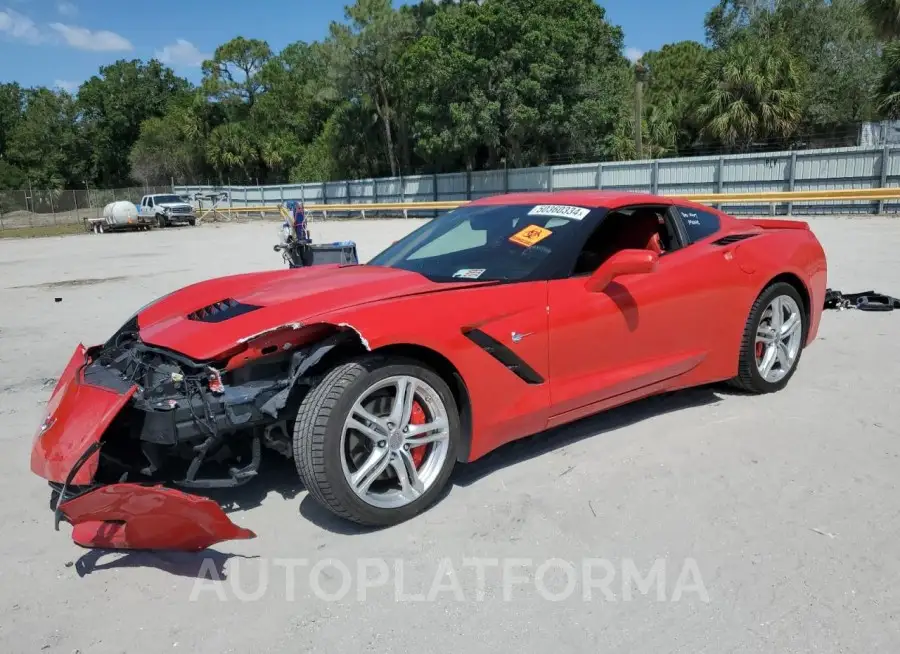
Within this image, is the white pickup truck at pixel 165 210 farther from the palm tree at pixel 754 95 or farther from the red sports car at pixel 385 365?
the red sports car at pixel 385 365

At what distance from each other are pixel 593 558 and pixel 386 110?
44.7 m

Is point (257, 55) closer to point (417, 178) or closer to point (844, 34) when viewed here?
point (417, 178)

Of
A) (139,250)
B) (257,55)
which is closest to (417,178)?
(139,250)

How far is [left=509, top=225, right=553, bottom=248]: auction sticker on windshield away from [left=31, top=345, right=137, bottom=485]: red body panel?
2.10 metres

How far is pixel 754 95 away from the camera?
30297 mm

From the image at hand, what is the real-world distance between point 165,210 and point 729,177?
2654 cm

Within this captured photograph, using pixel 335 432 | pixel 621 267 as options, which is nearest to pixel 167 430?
pixel 335 432

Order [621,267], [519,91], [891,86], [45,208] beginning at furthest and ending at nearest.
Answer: [45,208] < [519,91] < [891,86] < [621,267]

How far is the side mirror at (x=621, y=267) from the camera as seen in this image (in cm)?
355

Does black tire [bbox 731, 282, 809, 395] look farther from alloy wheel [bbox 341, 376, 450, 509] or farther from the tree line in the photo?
the tree line

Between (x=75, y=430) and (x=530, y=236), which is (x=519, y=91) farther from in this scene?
(x=75, y=430)

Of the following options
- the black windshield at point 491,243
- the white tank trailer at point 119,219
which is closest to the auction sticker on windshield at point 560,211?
the black windshield at point 491,243

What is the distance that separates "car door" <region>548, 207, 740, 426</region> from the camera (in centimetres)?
360

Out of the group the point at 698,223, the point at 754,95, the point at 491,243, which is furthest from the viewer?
the point at 754,95
